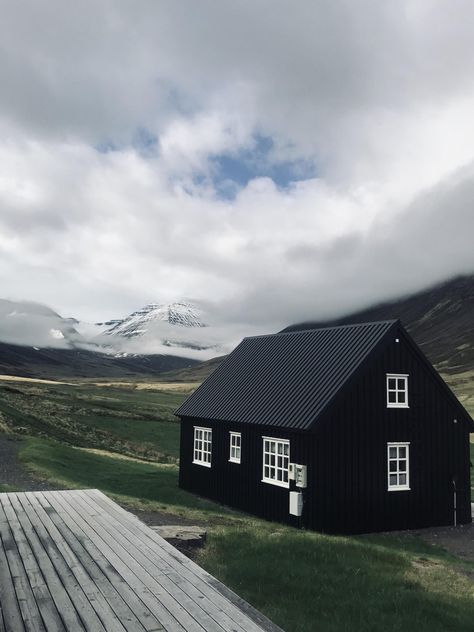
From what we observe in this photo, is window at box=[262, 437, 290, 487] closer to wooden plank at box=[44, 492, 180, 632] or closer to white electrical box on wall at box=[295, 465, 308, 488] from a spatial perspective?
white electrical box on wall at box=[295, 465, 308, 488]

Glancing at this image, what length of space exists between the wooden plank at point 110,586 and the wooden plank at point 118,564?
0.32ft

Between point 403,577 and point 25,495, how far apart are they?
1101cm

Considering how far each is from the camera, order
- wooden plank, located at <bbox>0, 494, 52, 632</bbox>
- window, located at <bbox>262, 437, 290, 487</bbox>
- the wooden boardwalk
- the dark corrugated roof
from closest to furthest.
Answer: wooden plank, located at <bbox>0, 494, 52, 632</bbox> → the wooden boardwalk → window, located at <bbox>262, 437, 290, 487</bbox> → the dark corrugated roof

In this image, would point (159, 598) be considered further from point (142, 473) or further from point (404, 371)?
point (142, 473)

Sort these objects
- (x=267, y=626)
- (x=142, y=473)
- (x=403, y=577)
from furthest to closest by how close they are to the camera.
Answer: (x=142, y=473)
(x=403, y=577)
(x=267, y=626)

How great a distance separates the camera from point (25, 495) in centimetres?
1688

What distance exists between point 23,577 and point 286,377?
20821 millimetres

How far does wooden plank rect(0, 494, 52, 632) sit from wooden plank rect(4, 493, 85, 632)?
54 millimetres

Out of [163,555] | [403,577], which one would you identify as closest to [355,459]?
[403,577]

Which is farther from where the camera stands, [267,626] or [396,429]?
[396,429]

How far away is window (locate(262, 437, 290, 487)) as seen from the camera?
83.1ft

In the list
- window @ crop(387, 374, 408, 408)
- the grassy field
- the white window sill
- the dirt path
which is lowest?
the dirt path

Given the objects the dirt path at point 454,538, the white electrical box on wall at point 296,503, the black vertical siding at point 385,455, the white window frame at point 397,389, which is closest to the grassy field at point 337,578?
the dirt path at point 454,538

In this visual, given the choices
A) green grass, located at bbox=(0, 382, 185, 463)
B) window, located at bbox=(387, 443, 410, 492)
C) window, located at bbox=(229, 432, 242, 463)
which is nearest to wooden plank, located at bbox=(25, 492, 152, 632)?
window, located at bbox=(229, 432, 242, 463)
